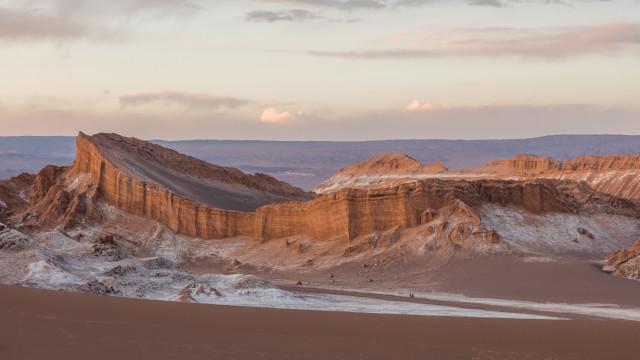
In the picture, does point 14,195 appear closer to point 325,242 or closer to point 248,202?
point 248,202

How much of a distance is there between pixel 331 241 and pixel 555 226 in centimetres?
909

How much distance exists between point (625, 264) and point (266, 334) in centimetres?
1854

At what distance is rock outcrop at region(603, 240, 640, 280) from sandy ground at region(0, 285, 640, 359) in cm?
1257

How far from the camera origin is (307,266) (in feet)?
109

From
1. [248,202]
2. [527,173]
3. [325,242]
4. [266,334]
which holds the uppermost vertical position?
[527,173]

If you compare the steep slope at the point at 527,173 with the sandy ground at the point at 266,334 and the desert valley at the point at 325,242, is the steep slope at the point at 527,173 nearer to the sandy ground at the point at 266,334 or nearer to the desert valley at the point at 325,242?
the desert valley at the point at 325,242

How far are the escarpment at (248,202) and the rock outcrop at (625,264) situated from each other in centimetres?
417

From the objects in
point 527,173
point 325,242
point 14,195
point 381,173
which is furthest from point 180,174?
point 527,173

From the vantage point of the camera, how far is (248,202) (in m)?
47.2

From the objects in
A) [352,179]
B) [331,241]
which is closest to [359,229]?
[331,241]

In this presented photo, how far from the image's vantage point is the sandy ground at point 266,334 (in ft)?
41.3

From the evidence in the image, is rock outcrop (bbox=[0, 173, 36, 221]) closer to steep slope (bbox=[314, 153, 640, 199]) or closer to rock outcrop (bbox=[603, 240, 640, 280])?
rock outcrop (bbox=[603, 240, 640, 280])

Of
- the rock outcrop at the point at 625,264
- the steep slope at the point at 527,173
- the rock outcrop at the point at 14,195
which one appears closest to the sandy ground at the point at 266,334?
the rock outcrop at the point at 625,264

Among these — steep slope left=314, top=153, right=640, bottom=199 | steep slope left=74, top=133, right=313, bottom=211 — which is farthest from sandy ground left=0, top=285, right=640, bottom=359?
steep slope left=314, top=153, right=640, bottom=199
